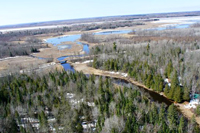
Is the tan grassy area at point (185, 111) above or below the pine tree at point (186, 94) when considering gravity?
below

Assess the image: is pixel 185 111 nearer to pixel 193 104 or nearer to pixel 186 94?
pixel 193 104

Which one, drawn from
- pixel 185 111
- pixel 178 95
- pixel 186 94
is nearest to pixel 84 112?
pixel 185 111

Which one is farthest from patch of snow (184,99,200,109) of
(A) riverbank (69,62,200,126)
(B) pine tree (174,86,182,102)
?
(B) pine tree (174,86,182,102)

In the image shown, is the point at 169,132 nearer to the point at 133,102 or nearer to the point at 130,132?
the point at 130,132

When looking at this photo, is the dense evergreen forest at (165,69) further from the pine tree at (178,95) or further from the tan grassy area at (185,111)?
the tan grassy area at (185,111)

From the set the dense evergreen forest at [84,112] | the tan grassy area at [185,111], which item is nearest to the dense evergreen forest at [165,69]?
the tan grassy area at [185,111]

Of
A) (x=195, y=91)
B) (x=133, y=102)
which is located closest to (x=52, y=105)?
(x=133, y=102)

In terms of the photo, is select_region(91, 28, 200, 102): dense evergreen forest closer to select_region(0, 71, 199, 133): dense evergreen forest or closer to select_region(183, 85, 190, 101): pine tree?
A: select_region(183, 85, 190, 101): pine tree

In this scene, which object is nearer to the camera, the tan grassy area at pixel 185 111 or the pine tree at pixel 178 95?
the tan grassy area at pixel 185 111
